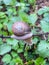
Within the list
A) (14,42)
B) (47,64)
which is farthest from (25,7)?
(47,64)

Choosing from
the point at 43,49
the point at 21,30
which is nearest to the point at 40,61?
the point at 43,49

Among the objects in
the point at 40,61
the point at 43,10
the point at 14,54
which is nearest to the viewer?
the point at 40,61

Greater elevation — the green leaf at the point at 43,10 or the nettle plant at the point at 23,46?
the green leaf at the point at 43,10

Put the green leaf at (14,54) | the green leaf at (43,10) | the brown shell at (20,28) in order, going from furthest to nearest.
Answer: the green leaf at (43,10)
the green leaf at (14,54)
the brown shell at (20,28)

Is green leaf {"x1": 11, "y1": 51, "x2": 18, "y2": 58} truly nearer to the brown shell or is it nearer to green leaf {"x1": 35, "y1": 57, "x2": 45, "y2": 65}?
green leaf {"x1": 35, "y1": 57, "x2": 45, "y2": 65}

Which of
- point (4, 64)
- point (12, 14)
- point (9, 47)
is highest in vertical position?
point (12, 14)

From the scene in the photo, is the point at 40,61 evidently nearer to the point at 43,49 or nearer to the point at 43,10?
the point at 43,49

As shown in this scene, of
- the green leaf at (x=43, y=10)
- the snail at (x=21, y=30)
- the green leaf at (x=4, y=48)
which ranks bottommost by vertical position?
the green leaf at (x=4, y=48)

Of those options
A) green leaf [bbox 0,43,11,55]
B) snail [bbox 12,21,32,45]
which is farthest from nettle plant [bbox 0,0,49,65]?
snail [bbox 12,21,32,45]

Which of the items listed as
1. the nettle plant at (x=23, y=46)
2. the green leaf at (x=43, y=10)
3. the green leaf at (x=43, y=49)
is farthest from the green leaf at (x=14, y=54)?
the green leaf at (x=43, y=10)

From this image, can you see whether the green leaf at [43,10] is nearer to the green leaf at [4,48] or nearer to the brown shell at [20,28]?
the green leaf at [4,48]

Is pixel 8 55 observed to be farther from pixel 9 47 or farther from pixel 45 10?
pixel 45 10
